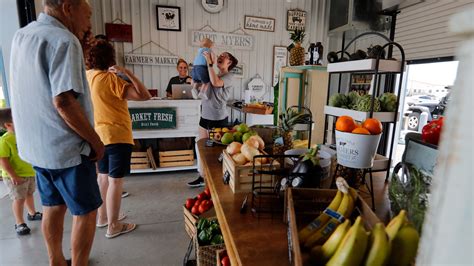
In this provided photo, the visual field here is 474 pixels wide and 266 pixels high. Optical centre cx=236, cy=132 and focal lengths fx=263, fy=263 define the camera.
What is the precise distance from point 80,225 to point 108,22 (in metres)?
4.28

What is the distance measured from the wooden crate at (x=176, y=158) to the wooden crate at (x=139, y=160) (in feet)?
0.78

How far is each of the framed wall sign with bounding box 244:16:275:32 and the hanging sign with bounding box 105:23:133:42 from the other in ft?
7.46

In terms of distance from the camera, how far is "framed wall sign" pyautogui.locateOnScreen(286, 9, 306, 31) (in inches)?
221

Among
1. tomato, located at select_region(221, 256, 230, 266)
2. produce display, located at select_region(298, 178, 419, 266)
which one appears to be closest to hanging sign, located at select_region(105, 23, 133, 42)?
tomato, located at select_region(221, 256, 230, 266)

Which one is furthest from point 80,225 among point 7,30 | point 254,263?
point 7,30

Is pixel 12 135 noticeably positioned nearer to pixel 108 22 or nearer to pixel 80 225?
pixel 80 225

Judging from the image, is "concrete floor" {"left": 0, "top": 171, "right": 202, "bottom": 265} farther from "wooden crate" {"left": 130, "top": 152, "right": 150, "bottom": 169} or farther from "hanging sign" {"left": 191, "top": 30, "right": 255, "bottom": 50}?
"hanging sign" {"left": 191, "top": 30, "right": 255, "bottom": 50}

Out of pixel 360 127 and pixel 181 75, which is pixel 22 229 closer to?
pixel 360 127

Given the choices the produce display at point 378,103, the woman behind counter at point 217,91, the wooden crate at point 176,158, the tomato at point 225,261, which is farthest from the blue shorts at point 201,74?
the tomato at point 225,261

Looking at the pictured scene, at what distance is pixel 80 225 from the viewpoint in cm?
161

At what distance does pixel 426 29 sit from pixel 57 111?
14.1 feet

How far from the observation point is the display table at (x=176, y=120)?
12.5 feet

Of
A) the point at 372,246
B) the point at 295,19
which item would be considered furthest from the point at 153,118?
the point at 295,19

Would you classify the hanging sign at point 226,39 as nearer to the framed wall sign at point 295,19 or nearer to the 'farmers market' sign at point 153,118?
the framed wall sign at point 295,19
